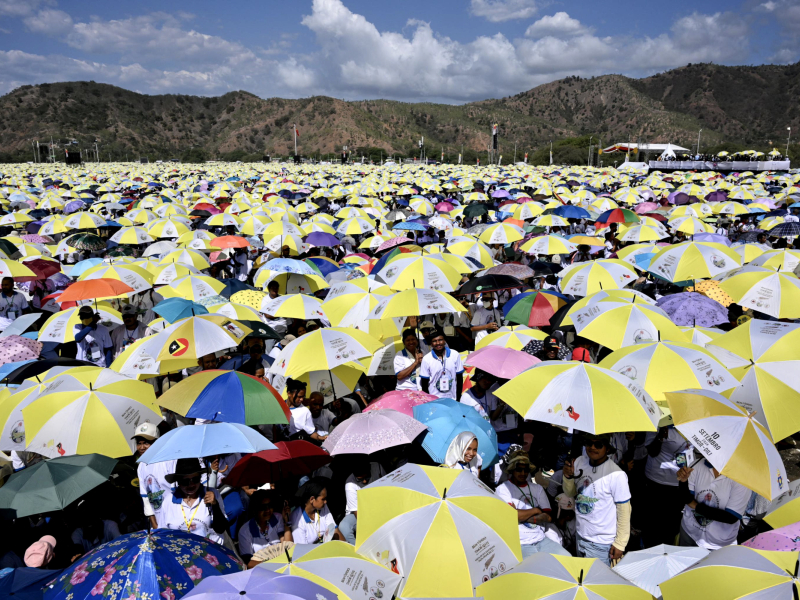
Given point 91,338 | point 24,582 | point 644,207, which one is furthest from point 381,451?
point 644,207

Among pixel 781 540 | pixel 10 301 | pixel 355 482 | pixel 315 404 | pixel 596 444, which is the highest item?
pixel 10 301

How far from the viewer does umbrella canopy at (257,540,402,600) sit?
288cm

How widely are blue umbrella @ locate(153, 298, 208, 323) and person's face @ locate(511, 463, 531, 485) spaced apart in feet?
13.6

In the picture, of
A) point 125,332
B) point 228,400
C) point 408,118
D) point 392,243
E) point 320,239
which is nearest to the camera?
point 228,400

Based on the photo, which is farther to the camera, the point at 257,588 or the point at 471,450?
the point at 471,450

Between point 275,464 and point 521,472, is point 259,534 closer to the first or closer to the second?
point 275,464

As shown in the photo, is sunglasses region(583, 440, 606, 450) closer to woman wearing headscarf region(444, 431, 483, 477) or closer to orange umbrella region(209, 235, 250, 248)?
woman wearing headscarf region(444, 431, 483, 477)

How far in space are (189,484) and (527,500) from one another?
91.6 inches

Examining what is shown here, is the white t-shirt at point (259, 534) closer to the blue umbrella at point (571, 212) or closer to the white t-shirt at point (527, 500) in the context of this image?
the white t-shirt at point (527, 500)

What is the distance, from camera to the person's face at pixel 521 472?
4074 millimetres

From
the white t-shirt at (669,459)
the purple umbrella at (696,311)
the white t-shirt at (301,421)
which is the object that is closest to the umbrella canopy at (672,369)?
the white t-shirt at (669,459)

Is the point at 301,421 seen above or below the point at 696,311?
below

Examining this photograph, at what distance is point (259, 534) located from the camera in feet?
13.3

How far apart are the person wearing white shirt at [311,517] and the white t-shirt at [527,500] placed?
1197 mm
